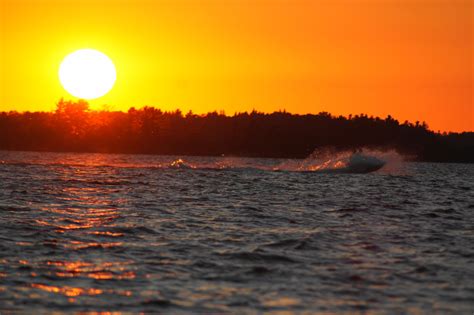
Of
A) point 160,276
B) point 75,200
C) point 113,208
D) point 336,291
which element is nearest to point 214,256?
point 160,276

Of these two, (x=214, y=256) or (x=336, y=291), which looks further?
(x=214, y=256)

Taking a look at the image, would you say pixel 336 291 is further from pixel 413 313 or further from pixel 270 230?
pixel 270 230

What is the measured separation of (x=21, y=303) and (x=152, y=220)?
1401 cm

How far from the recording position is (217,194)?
46219mm

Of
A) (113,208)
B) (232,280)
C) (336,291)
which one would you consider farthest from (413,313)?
(113,208)

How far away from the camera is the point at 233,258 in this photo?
2123 cm

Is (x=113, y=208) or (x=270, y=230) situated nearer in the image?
(x=270, y=230)

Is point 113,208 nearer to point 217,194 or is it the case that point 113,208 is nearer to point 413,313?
point 217,194

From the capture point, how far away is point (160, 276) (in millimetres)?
18797

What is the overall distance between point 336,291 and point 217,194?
28788 mm

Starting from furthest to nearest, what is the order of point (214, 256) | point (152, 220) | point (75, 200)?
point (75, 200)
point (152, 220)
point (214, 256)

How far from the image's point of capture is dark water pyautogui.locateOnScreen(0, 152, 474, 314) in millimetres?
16625

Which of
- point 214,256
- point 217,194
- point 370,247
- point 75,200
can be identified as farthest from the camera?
point 217,194

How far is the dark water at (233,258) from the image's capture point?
16625 mm
